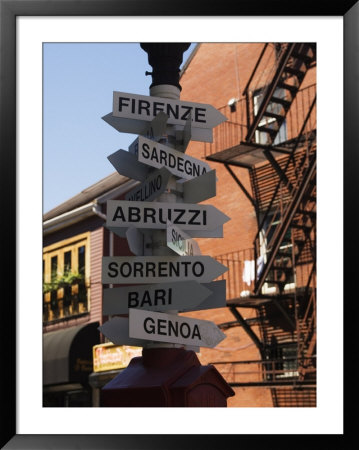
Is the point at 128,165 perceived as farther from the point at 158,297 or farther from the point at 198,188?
the point at 158,297

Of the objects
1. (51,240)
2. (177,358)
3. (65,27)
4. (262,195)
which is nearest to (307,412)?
(177,358)

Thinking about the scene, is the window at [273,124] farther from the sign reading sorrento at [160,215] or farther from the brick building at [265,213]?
the sign reading sorrento at [160,215]

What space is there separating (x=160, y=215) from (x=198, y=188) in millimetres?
386

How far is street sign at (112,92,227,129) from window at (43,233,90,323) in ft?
69.6

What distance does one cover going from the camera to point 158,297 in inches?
209

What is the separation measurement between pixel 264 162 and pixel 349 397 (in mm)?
A: 16825

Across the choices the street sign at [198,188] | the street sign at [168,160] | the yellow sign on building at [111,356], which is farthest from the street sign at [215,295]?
the yellow sign on building at [111,356]

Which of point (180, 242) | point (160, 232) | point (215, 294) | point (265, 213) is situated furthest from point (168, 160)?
point (265, 213)

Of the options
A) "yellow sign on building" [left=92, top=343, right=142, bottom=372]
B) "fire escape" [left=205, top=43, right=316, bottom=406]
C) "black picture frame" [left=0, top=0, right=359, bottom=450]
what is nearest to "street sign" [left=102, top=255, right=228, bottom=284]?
"black picture frame" [left=0, top=0, right=359, bottom=450]

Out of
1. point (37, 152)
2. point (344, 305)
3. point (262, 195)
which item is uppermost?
point (262, 195)

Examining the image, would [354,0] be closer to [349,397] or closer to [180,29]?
[180,29]

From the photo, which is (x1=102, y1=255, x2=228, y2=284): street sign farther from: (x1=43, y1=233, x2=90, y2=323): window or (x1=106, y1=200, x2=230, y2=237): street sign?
(x1=43, y1=233, x2=90, y2=323): window

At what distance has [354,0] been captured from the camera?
4965 millimetres

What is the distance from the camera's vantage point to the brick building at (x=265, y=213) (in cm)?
1802
